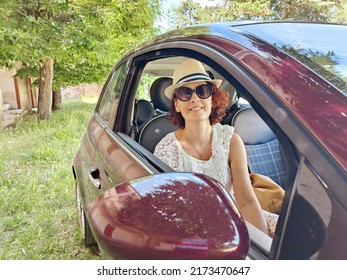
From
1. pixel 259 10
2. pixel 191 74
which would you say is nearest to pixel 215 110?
pixel 191 74

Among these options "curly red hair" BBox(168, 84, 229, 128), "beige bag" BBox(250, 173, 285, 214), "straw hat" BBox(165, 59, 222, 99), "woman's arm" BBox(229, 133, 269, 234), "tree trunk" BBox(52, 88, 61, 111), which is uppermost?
"straw hat" BBox(165, 59, 222, 99)

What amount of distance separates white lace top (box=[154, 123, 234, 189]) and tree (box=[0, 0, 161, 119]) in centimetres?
445

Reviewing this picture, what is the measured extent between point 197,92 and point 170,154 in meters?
0.32

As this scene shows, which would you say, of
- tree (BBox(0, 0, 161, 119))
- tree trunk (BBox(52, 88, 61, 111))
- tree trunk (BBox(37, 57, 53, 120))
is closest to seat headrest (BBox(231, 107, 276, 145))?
tree (BBox(0, 0, 161, 119))

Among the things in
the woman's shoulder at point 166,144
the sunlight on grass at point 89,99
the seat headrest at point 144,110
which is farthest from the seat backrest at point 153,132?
the sunlight on grass at point 89,99

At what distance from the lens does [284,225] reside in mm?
789

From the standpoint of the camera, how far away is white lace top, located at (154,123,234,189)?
159cm

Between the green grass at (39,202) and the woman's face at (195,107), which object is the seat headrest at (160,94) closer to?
the woman's face at (195,107)

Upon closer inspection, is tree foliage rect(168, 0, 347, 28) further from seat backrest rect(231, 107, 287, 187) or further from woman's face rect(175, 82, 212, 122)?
woman's face rect(175, 82, 212, 122)

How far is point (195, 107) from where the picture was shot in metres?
1.65

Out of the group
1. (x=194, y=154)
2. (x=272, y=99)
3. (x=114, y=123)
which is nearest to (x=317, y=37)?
(x=272, y=99)
